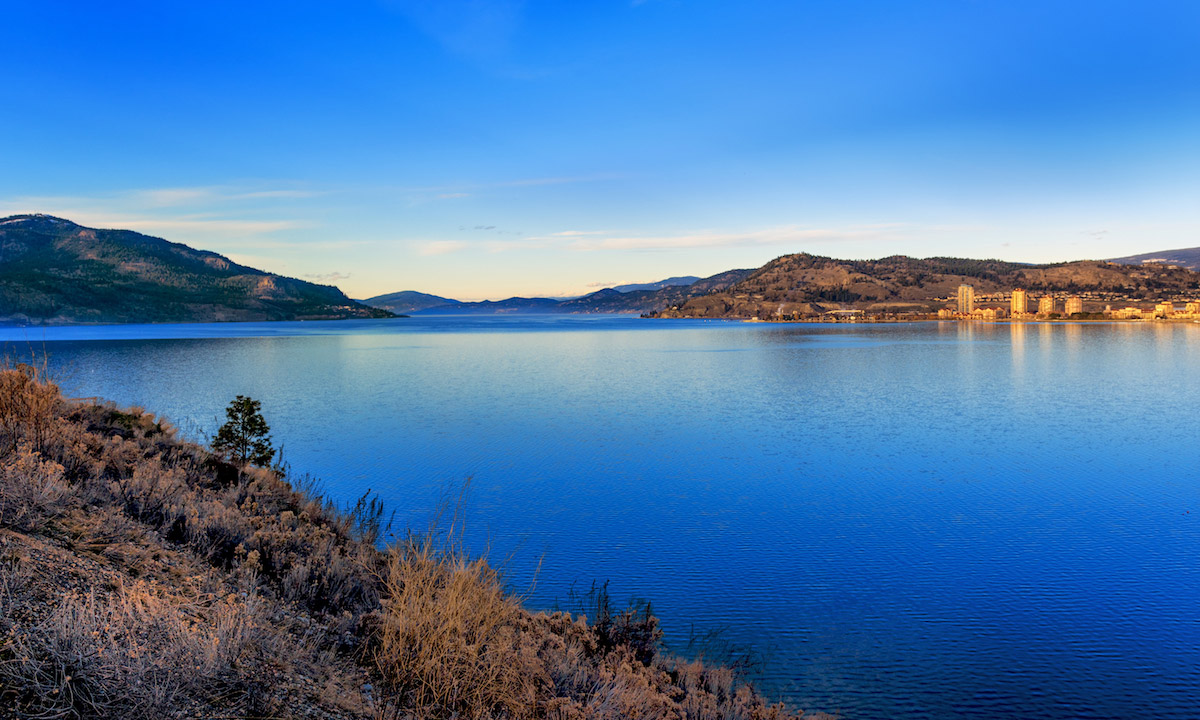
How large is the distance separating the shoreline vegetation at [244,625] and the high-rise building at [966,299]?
192004 millimetres

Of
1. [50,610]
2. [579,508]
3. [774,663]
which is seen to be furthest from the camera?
[579,508]

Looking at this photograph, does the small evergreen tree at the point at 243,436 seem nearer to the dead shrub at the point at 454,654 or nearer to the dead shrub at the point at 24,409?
the dead shrub at the point at 24,409

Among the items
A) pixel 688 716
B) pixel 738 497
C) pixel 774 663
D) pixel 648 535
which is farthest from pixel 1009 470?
pixel 688 716

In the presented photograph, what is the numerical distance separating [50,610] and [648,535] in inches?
386

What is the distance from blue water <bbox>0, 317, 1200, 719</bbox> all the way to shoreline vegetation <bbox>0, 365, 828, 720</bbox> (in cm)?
219

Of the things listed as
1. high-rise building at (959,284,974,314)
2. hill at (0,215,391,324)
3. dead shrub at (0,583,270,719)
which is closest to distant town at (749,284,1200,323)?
high-rise building at (959,284,974,314)

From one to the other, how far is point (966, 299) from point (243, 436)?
192856mm

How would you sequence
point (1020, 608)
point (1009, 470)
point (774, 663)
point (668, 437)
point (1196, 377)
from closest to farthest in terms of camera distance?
point (774, 663) < point (1020, 608) < point (1009, 470) < point (668, 437) < point (1196, 377)

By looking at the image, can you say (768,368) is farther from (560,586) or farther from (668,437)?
(560,586)

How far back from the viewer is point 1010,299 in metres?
178

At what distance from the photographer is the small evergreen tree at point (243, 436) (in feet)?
43.4

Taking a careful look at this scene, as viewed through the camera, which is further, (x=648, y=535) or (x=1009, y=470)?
(x=1009, y=470)

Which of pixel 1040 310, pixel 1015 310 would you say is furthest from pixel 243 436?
pixel 1040 310

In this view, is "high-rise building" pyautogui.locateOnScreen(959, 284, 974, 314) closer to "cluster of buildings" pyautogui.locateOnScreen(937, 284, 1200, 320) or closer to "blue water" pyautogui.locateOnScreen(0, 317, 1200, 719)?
"cluster of buildings" pyautogui.locateOnScreen(937, 284, 1200, 320)
